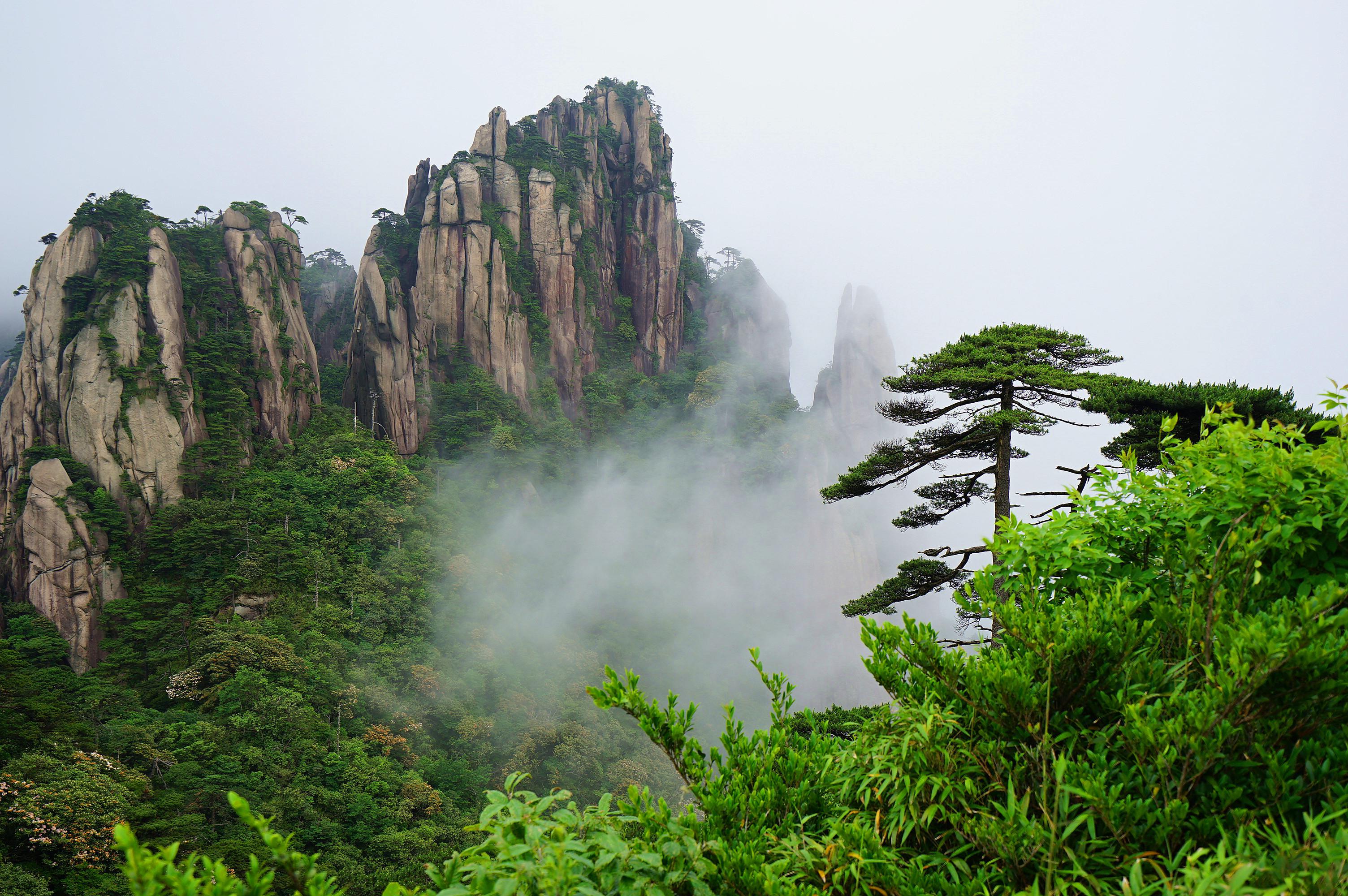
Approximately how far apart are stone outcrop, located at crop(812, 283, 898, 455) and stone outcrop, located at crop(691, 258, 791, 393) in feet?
14.1

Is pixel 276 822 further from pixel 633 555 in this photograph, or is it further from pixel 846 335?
pixel 846 335

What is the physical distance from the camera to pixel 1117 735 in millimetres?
2086

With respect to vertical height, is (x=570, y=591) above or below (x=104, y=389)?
below

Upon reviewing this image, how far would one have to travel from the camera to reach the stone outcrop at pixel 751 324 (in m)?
49.1

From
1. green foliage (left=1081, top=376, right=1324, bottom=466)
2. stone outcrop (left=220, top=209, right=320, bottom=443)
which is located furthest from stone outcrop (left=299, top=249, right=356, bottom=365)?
green foliage (left=1081, top=376, right=1324, bottom=466)

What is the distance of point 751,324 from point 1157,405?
44.2m

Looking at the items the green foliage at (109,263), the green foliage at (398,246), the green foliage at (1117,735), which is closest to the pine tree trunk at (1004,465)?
the green foliage at (1117,735)

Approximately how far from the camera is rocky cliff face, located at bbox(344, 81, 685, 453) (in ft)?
107

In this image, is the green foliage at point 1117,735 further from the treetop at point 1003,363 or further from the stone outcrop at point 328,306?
the stone outcrop at point 328,306

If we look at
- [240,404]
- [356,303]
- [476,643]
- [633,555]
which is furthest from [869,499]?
[240,404]

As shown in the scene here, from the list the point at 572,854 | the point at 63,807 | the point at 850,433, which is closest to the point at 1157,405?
the point at 572,854

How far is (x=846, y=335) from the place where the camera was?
4622 centimetres

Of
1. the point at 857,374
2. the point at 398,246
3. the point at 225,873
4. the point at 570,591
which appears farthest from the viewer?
the point at 857,374

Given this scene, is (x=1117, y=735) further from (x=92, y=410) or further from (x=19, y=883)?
(x=92, y=410)
